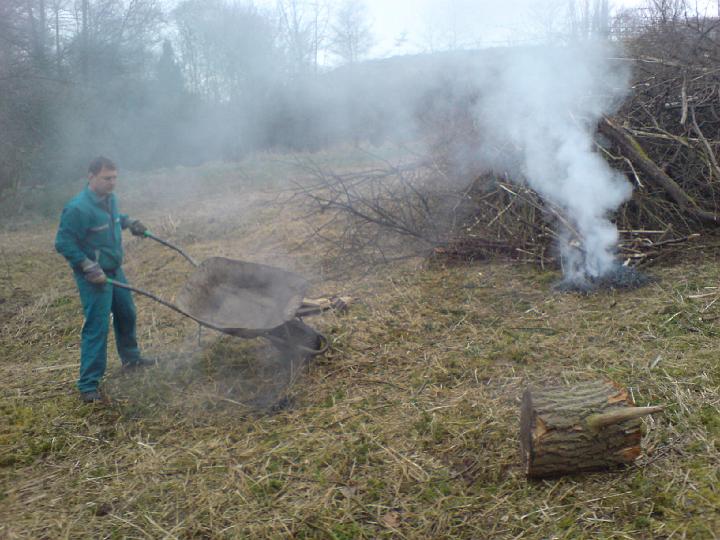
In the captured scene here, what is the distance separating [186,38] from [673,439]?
1812 cm

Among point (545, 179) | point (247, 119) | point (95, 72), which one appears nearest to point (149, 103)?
point (95, 72)

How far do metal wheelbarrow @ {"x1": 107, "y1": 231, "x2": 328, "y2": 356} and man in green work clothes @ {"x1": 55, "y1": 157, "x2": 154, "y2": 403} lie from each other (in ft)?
0.61

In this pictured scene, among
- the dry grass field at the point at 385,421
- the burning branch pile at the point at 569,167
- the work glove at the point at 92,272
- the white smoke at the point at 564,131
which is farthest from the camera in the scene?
the burning branch pile at the point at 569,167

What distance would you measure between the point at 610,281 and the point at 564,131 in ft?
6.90

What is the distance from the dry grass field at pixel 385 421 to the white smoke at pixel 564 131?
60 cm

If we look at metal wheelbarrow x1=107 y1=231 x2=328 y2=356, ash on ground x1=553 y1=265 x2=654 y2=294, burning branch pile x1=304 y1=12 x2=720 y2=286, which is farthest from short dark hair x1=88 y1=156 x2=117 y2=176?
ash on ground x1=553 y1=265 x2=654 y2=294

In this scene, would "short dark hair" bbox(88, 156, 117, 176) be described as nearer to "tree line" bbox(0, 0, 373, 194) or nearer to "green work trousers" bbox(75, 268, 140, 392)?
"green work trousers" bbox(75, 268, 140, 392)

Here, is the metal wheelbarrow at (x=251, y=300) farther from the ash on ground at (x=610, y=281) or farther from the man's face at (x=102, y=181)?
the ash on ground at (x=610, y=281)

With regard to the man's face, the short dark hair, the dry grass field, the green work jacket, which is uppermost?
the short dark hair

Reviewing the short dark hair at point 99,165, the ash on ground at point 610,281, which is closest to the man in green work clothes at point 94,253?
the short dark hair at point 99,165

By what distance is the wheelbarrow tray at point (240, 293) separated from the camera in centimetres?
454

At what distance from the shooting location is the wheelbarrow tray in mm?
4535

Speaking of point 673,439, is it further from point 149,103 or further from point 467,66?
point 149,103

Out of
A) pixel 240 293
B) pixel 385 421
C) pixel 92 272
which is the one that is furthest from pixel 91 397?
pixel 385 421
